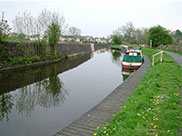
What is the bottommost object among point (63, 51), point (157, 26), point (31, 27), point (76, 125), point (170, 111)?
point (76, 125)

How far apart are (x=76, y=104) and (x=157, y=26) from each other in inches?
1623

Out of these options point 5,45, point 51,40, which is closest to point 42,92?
point 5,45

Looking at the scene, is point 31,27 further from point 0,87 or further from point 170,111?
point 170,111

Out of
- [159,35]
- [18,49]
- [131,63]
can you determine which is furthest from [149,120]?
[159,35]

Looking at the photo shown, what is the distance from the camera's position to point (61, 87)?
9.95 meters

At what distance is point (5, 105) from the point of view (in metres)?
7.00

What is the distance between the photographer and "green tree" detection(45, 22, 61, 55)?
24641 mm

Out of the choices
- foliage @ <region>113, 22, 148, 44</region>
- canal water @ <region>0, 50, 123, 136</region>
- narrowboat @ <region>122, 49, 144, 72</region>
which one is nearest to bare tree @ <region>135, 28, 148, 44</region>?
foliage @ <region>113, 22, 148, 44</region>

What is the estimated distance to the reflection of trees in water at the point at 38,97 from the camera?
6941 millimetres

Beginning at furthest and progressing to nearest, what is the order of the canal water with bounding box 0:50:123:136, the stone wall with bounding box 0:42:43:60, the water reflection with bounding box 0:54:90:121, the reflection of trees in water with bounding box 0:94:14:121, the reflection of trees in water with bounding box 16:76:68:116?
the stone wall with bounding box 0:42:43:60 → the reflection of trees in water with bounding box 16:76:68:116 → the water reflection with bounding box 0:54:90:121 → the reflection of trees in water with bounding box 0:94:14:121 → the canal water with bounding box 0:50:123:136

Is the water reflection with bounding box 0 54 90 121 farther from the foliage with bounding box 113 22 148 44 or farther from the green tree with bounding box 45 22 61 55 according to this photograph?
the foliage with bounding box 113 22 148 44

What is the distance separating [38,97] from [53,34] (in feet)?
60.5

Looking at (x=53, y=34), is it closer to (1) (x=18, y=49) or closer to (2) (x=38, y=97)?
(1) (x=18, y=49)

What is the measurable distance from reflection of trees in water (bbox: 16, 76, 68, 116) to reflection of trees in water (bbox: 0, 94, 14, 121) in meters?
0.31
